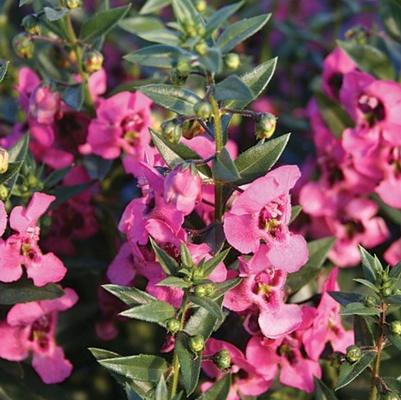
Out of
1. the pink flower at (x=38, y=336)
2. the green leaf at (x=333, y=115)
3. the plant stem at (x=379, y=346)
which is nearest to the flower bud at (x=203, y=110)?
the plant stem at (x=379, y=346)

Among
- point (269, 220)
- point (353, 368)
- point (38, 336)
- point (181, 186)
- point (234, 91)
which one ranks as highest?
point (234, 91)

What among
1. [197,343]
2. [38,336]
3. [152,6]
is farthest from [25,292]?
[152,6]

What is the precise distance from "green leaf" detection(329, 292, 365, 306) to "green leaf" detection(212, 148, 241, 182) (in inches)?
11.5

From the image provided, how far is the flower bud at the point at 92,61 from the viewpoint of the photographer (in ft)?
6.58

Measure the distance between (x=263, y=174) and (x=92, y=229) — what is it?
27.8 inches

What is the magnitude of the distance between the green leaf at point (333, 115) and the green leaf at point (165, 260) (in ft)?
2.79

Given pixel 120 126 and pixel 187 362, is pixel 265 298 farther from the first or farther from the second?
pixel 120 126

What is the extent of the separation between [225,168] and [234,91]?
0.13 m

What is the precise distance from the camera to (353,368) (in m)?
1.61

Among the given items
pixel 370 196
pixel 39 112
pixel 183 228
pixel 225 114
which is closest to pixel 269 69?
pixel 225 114

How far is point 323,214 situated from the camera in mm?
2324

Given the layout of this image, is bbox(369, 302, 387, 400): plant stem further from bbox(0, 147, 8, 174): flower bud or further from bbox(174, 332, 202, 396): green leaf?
bbox(0, 147, 8, 174): flower bud

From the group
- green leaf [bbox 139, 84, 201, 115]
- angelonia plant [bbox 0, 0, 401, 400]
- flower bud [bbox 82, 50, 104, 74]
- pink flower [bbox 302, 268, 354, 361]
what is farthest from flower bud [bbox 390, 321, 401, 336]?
flower bud [bbox 82, 50, 104, 74]

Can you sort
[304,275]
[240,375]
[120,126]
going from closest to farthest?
[240,375], [304,275], [120,126]
